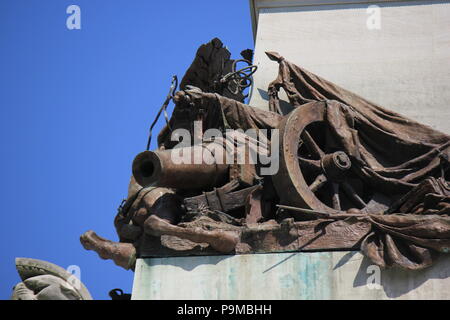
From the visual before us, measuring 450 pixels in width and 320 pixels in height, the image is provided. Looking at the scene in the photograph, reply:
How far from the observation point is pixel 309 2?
13.0m

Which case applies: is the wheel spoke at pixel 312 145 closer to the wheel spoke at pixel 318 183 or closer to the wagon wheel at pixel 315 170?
the wagon wheel at pixel 315 170

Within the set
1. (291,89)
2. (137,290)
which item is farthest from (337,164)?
(137,290)

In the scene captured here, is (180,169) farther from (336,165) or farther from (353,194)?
(353,194)

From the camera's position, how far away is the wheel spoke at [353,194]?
10.5 meters

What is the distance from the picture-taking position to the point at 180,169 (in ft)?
34.0

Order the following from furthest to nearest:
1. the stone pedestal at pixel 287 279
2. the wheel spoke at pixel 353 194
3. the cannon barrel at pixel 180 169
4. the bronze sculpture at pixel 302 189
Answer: the wheel spoke at pixel 353 194, the cannon barrel at pixel 180 169, the bronze sculpture at pixel 302 189, the stone pedestal at pixel 287 279

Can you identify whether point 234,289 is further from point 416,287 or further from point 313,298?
point 416,287

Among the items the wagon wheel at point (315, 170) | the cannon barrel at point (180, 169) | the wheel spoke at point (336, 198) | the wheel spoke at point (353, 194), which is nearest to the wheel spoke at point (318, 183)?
the wagon wheel at point (315, 170)

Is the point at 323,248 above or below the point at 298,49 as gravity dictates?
below

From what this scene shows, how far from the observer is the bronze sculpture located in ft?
32.8

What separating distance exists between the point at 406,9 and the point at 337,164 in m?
2.98

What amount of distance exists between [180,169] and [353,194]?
1653mm

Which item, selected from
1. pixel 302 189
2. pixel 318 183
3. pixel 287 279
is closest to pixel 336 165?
pixel 318 183

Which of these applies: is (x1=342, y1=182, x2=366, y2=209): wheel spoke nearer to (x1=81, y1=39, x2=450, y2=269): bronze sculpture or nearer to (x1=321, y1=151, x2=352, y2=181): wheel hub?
(x1=81, y1=39, x2=450, y2=269): bronze sculpture
